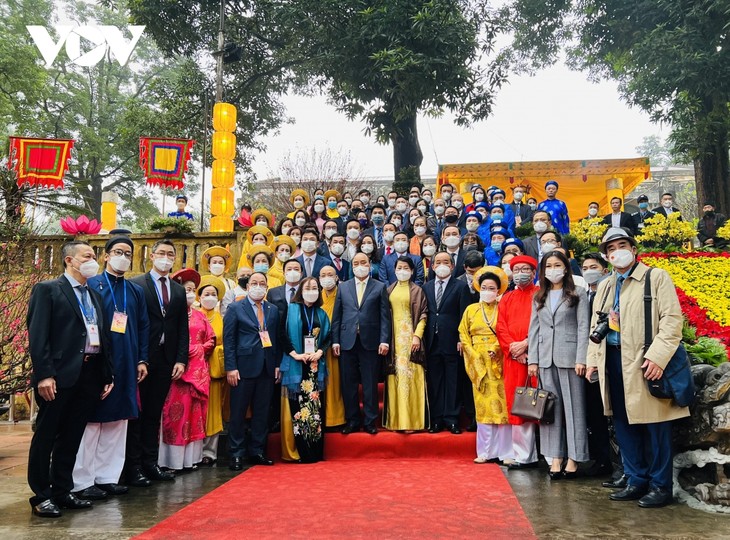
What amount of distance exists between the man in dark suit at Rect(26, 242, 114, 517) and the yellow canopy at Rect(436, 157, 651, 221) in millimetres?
13532

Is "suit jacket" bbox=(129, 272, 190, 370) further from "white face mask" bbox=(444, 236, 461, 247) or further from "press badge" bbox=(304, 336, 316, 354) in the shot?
"white face mask" bbox=(444, 236, 461, 247)

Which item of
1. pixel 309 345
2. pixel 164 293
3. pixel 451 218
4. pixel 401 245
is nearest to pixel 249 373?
pixel 309 345

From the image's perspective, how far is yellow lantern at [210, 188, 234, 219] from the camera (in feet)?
36.0

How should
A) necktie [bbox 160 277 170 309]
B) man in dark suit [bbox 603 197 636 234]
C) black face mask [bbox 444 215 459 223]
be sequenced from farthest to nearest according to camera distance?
man in dark suit [bbox 603 197 636 234]
black face mask [bbox 444 215 459 223]
necktie [bbox 160 277 170 309]

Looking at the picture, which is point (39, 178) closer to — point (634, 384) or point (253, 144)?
point (253, 144)

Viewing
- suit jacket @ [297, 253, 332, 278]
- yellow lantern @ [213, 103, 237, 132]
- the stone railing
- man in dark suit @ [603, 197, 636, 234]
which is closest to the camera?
suit jacket @ [297, 253, 332, 278]

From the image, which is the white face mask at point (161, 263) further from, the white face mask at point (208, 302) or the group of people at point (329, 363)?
the white face mask at point (208, 302)

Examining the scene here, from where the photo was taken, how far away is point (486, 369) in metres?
5.09

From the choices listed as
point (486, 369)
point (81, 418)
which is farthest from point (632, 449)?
point (81, 418)

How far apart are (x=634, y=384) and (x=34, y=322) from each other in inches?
151

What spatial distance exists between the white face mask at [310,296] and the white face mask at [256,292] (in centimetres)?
38

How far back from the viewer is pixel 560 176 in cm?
1686

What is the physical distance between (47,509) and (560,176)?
15881mm

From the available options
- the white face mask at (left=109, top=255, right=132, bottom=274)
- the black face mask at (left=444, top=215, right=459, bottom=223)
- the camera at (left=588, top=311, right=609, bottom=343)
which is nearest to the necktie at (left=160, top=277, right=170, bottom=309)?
the white face mask at (left=109, top=255, right=132, bottom=274)
